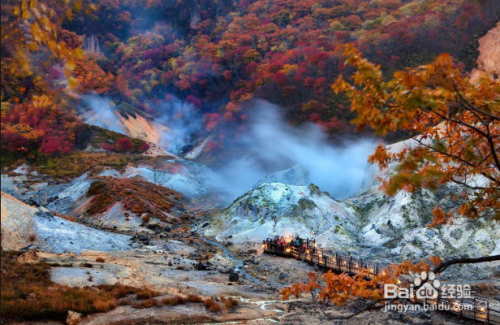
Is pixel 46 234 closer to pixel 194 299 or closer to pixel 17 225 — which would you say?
pixel 17 225

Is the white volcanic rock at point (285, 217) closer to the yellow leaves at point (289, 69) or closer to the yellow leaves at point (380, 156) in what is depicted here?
the yellow leaves at point (380, 156)

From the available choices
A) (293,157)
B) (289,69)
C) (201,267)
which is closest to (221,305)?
(201,267)

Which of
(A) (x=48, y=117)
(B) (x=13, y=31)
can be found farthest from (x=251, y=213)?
(A) (x=48, y=117)

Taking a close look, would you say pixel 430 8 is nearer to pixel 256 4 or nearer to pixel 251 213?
pixel 256 4

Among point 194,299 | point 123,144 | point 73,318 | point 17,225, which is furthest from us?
point 123,144

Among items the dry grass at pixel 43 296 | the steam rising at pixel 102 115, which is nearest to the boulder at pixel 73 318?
the dry grass at pixel 43 296
